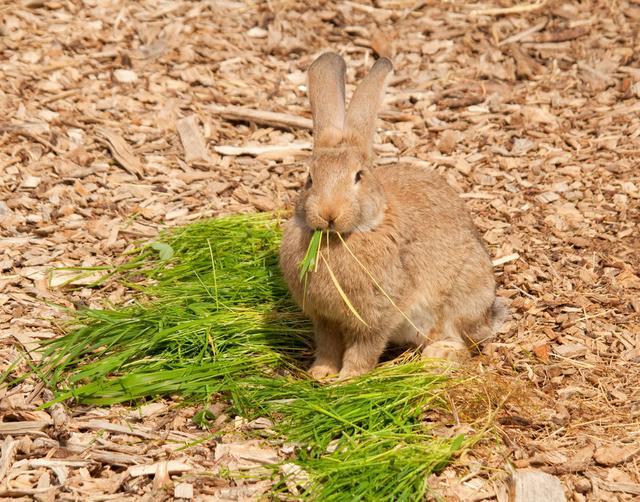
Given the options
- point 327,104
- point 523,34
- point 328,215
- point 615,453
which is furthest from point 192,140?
point 615,453

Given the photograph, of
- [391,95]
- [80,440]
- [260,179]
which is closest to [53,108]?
[260,179]

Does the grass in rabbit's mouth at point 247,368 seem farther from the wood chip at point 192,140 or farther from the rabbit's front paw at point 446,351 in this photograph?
the wood chip at point 192,140

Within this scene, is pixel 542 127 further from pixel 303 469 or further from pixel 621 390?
pixel 303 469

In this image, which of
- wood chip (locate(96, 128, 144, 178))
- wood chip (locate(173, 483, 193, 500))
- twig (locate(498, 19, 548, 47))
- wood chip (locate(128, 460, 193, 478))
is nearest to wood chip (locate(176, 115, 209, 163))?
wood chip (locate(96, 128, 144, 178))

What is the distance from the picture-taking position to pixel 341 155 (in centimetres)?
523

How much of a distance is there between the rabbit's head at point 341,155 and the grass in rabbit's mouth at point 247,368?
977 mm

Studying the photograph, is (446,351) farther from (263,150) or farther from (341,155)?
(263,150)

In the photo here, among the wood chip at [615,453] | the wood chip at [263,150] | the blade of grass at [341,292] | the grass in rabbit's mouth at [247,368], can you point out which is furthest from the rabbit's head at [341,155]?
the wood chip at [263,150]

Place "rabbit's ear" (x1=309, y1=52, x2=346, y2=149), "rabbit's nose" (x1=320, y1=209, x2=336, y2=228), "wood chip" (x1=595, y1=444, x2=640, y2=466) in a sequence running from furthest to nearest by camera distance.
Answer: "rabbit's ear" (x1=309, y1=52, x2=346, y2=149), "rabbit's nose" (x1=320, y1=209, x2=336, y2=228), "wood chip" (x1=595, y1=444, x2=640, y2=466)

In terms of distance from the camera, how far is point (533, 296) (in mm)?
6512

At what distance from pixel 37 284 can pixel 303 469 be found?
2659 mm

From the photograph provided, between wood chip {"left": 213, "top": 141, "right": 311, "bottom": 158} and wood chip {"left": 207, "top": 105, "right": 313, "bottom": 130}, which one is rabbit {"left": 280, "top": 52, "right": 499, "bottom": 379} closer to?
wood chip {"left": 213, "top": 141, "right": 311, "bottom": 158}

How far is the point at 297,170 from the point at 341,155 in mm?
→ 2625

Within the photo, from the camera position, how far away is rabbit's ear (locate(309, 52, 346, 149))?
5457 millimetres
